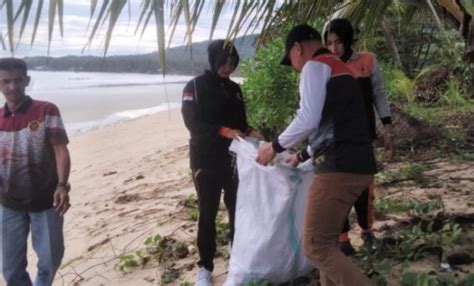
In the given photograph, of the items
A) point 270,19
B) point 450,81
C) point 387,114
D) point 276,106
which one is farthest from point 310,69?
point 450,81

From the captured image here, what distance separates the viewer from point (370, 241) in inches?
126

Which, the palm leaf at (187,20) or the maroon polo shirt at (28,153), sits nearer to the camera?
the palm leaf at (187,20)

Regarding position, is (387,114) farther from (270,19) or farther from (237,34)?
Result: (237,34)

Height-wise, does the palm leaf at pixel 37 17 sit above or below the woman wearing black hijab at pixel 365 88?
above

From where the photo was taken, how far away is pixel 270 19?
8.05 feet

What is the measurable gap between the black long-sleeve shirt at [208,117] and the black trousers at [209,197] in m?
0.05

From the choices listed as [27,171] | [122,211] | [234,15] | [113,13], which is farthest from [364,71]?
[122,211]

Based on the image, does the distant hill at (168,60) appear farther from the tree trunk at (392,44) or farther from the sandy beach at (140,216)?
the tree trunk at (392,44)

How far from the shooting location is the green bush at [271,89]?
5617mm

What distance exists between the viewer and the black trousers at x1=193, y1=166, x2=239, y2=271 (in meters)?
3.12

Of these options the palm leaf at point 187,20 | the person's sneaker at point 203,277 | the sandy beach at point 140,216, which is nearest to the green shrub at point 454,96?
the sandy beach at point 140,216

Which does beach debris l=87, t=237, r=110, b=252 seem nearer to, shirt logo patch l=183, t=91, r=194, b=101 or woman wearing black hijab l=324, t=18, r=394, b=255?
shirt logo patch l=183, t=91, r=194, b=101

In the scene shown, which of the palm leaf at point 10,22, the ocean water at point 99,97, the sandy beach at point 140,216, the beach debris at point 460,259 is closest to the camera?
the palm leaf at point 10,22

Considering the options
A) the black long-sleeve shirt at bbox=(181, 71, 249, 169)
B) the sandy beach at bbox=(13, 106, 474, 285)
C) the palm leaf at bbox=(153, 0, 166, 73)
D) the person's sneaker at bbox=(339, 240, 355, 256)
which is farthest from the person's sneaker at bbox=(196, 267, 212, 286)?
the palm leaf at bbox=(153, 0, 166, 73)
